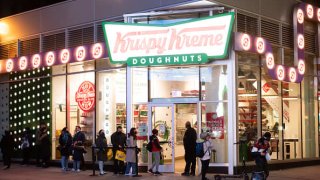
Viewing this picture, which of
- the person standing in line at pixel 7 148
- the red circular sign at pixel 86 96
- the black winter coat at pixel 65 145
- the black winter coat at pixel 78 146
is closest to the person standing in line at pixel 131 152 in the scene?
the black winter coat at pixel 78 146

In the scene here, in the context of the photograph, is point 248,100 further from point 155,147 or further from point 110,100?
point 110,100

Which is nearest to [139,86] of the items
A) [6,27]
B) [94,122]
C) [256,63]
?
[94,122]

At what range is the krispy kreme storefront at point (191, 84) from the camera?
58.4 feet

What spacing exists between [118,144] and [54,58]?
19.1 ft

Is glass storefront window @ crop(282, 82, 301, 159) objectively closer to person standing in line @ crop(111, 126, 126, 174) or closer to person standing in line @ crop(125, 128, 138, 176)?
person standing in line @ crop(125, 128, 138, 176)

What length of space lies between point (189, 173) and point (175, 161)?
1.77m

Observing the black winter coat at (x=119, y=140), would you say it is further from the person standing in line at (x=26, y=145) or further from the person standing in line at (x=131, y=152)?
the person standing in line at (x=26, y=145)

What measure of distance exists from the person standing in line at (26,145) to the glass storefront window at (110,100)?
13.0 feet

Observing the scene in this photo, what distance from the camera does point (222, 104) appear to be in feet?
59.3

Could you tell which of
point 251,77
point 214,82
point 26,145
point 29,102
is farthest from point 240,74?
point 29,102

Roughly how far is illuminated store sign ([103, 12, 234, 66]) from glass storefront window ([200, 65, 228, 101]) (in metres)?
0.95

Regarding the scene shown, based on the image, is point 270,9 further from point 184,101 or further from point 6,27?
point 6,27

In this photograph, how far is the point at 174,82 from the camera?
61.7ft

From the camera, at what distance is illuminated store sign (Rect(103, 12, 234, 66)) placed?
17344mm
